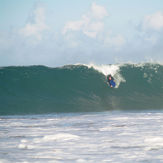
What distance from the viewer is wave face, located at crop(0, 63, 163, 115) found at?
19016 mm

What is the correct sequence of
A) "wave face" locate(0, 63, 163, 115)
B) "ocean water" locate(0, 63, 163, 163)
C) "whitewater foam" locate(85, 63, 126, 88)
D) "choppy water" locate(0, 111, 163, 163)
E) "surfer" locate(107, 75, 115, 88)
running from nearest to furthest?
1. "choppy water" locate(0, 111, 163, 163)
2. "ocean water" locate(0, 63, 163, 163)
3. "wave face" locate(0, 63, 163, 115)
4. "surfer" locate(107, 75, 115, 88)
5. "whitewater foam" locate(85, 63, 126, 88)

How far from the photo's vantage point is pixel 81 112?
54.1 feet

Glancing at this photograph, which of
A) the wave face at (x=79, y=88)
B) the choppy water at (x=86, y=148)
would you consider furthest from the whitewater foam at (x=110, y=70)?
the choppy water at (x=86, y=148)

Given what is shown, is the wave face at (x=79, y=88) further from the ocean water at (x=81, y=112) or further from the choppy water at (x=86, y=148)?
the choppy water at (x=86, y=148)

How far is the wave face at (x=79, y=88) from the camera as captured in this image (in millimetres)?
19016

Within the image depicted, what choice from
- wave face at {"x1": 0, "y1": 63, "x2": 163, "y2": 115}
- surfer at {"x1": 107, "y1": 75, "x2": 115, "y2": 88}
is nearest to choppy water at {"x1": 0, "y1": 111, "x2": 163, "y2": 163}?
wave face at {"x1": 0, "y1": 63, "x2": 163, "y2": 115}

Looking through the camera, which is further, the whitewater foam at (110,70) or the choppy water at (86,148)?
the whitewater foam at (110,70)

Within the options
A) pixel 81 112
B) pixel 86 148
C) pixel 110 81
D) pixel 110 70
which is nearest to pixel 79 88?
pixel 110 81

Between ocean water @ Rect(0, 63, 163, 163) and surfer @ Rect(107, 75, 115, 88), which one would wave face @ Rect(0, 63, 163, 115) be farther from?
surfer @ Rect(107, 75, 115, 88)

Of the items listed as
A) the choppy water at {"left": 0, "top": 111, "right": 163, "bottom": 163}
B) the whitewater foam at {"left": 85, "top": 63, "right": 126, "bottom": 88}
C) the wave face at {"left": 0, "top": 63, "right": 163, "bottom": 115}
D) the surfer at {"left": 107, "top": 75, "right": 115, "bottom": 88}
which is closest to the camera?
the choppy water at {"left": 0, "top": 111, "right": 163, "bottom": 163}

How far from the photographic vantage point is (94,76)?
2352 cm

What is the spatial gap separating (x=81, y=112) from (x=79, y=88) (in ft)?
18.2

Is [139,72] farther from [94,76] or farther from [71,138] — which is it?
[71,138]

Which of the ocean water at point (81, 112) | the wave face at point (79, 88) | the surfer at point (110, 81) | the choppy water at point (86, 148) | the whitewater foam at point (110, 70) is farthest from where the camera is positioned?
the whitewater foam at point (110, 70)
